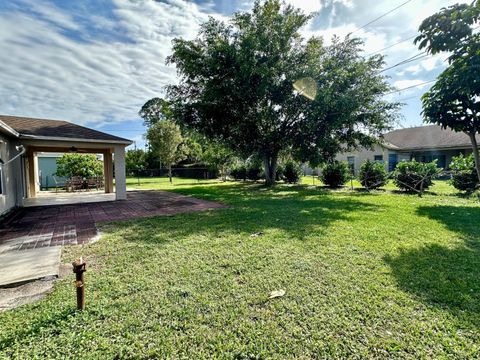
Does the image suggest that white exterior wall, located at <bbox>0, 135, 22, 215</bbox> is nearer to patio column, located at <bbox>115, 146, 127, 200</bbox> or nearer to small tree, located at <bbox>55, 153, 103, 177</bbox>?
patio column, located at <bbox>115, 146, 127, 200</bbox>

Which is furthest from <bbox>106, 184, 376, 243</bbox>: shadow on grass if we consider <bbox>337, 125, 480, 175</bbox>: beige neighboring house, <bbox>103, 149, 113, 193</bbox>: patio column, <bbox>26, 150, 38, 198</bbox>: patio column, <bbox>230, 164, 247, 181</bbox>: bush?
<bbox>230, 164, 247, 181</bbox>: bush

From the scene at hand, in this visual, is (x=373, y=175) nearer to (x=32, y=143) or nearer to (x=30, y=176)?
(x=32, y=143)

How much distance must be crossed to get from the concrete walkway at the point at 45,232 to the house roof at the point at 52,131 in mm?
2726

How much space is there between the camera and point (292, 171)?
1838 centimetres

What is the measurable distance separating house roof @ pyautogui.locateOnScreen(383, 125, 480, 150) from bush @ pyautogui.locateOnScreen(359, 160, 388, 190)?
7.92m

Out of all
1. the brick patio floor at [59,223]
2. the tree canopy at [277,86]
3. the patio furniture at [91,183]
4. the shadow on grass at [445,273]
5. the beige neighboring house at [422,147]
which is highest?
the tree canopy at [277,86]

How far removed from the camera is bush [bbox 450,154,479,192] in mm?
10695

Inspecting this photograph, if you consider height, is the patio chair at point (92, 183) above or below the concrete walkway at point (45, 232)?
above

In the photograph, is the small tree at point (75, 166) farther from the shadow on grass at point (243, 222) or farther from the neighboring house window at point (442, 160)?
the neighboring house window at point (442, 160)

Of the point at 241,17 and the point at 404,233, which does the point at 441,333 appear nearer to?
the point at 404,233

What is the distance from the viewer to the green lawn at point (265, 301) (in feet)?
6.56

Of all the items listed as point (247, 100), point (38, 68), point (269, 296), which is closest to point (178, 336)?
point (269, 296)

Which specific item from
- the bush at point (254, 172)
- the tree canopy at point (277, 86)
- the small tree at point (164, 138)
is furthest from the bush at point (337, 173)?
the small tree at point (164, 138)

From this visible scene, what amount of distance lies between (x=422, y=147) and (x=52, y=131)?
26127 mm
